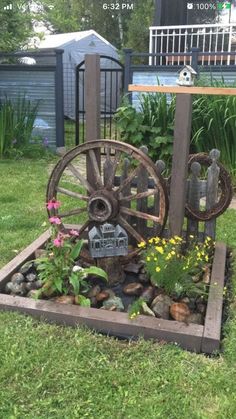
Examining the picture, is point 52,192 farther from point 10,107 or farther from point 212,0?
point 212,0

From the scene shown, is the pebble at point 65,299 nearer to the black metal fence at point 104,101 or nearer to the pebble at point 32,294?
the pebble at point 32,294

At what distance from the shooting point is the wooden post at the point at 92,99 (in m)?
3.25

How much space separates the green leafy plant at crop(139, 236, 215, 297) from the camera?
289 cm

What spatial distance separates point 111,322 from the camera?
104 inches

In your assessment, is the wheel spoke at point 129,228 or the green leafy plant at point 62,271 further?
the wheel spoke at point 129,228

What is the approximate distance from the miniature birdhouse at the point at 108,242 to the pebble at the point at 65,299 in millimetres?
330

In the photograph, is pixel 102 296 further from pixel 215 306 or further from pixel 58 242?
pixel 215 306

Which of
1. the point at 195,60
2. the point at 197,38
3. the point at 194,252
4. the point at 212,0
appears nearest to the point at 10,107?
the point at 195,60

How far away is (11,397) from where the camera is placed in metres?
2.15

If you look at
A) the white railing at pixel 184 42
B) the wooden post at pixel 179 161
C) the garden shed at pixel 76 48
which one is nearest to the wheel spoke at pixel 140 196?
the wooden post at pixel 179 161

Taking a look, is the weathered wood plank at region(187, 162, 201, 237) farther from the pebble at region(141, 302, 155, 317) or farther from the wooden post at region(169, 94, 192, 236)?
the pebble at region(141, 302, 155, 317)

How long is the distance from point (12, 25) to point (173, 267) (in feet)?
24.1

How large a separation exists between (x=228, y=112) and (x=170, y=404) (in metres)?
4.37

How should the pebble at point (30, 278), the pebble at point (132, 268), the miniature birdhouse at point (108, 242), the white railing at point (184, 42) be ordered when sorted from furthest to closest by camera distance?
1. the white railing at point (184, 42)
2. the pebble at point (132, 268)
3. the pebble at point (30, 278)
4. the miniature birdhouse at point (108, 242)
